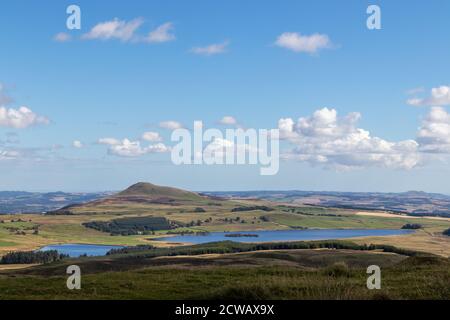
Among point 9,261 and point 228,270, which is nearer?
point 228,270

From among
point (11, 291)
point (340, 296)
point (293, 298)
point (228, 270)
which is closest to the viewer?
point (340, 296)

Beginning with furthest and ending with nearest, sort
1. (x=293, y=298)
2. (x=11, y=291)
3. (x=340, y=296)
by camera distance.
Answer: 1. (x=11, y=291)
2. (x=293, y=298)
3. (x=340, y=296)

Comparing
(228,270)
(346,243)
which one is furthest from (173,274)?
(346,243)
